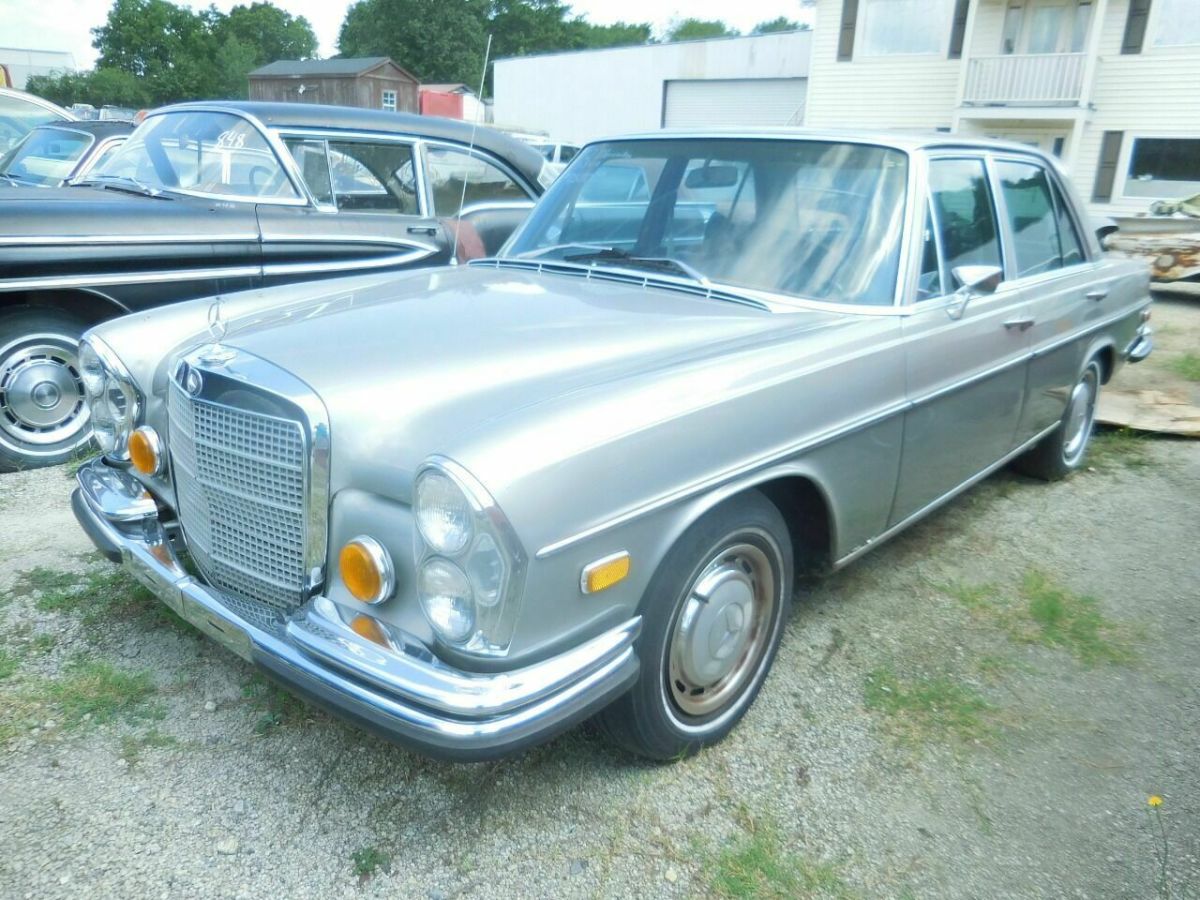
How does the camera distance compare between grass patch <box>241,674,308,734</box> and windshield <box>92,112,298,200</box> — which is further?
windshield <box>92,112,298,200</box>

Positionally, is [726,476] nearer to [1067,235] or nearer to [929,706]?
[929,706]

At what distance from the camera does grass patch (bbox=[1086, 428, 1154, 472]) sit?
505 centimetres

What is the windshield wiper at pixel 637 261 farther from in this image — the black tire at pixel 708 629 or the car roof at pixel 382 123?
the car roof at pixel 382 123

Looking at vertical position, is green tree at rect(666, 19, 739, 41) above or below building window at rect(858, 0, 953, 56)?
above

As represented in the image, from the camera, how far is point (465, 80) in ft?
196

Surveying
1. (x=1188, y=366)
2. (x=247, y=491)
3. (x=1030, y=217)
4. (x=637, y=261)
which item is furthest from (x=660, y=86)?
(x=247, y=491)

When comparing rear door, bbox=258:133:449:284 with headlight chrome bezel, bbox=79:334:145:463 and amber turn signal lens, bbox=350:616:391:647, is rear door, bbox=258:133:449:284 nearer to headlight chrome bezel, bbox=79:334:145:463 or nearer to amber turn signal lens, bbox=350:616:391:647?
headlight chrome bezel, bbox=79:334:145:463

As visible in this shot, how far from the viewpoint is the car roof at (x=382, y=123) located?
489cm

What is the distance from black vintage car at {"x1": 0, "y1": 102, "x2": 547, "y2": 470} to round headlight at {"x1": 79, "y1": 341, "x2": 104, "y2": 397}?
1.52m

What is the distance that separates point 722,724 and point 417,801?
0.84 metres

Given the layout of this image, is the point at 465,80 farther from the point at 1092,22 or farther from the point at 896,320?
the point at 896,320

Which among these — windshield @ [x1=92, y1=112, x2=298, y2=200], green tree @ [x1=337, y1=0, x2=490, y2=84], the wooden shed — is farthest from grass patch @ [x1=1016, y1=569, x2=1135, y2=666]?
green tree @ [x1=337, y1=0, x2=490, y2=84]

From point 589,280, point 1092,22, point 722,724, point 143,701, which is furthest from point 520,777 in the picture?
point 1092,22

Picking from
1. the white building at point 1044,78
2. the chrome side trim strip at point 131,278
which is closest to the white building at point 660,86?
the white building at point 1044,78
